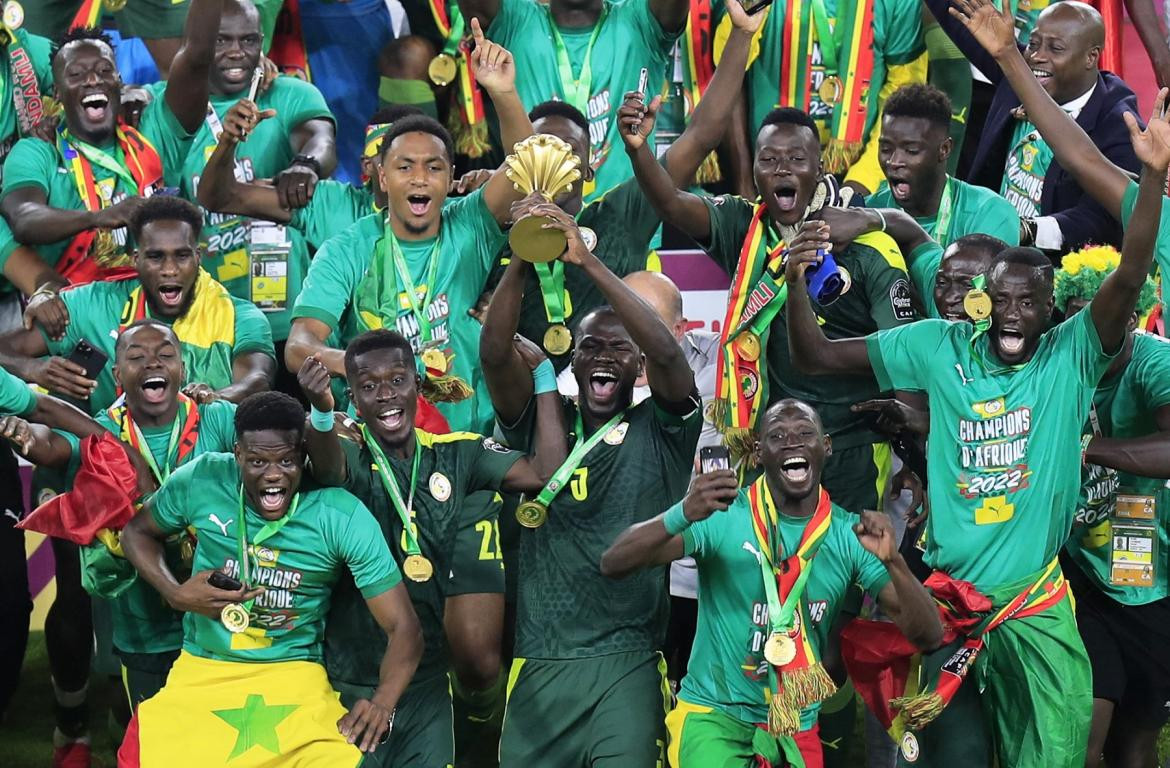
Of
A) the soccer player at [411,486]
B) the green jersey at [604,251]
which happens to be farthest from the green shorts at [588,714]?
the green jersey at [604,251]

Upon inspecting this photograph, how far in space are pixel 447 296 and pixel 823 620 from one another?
6.74ft

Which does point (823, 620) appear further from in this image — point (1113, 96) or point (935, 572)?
point (1113, 96)

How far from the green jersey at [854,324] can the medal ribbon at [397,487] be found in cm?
145

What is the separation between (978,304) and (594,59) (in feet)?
8.67

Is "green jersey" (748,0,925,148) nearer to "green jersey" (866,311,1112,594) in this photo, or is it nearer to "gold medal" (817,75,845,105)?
"gold medal" (817,75,845,105)

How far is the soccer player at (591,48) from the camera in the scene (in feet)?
28.7

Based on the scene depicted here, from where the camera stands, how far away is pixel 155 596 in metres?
7.53

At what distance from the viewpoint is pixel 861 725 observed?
9.16 meters

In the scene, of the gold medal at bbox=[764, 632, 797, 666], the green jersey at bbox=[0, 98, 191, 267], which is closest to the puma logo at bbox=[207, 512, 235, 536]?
the gold medal at bbox=[764, 632, 797, 666]

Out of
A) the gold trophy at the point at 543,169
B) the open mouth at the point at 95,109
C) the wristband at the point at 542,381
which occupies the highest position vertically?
the gold trophy at the point at 543,169

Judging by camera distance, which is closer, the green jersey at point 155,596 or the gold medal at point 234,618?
the gold medal at point 234,618

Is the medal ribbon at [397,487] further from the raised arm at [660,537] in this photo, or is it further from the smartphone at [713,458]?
the smartphone at [713,458]

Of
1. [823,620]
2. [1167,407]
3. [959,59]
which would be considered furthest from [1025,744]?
[959,59]

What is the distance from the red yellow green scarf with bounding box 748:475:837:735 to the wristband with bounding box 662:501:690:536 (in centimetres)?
31
